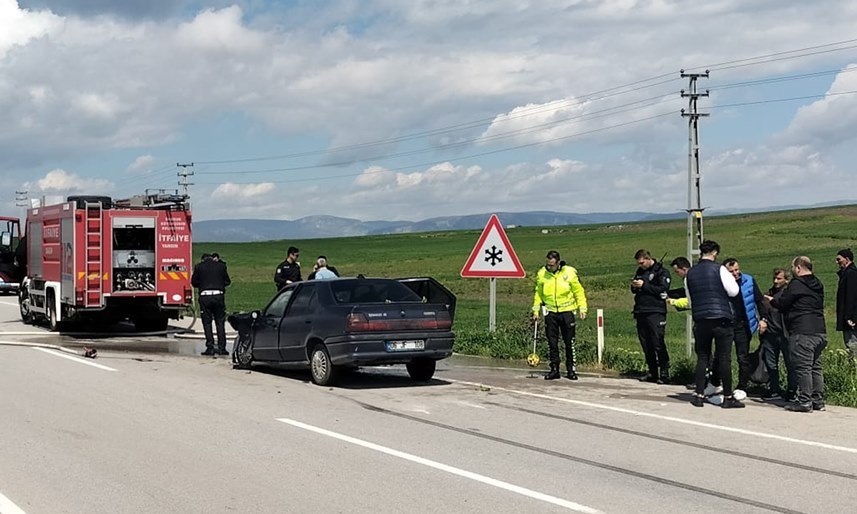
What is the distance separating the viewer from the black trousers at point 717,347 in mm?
10859

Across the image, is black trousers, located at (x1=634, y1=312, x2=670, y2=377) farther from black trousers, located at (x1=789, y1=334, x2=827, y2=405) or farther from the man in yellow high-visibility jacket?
black trousers, located at (x1=789, y1=334, x2=827, y2=405)

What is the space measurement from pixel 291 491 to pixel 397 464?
1180mm

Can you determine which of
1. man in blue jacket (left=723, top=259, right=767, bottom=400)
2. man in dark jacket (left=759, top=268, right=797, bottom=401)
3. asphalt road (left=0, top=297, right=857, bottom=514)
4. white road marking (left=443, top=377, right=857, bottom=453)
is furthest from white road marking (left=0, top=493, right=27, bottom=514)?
man in dark jacket (left=759, top=268, right=797, bottom=401)

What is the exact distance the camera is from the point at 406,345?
12430 mm

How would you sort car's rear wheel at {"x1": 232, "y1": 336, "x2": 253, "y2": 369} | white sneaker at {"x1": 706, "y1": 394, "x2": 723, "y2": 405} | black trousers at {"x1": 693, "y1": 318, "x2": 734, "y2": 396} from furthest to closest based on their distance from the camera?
car's rear wheel at {"x1": 232, "y1": 336, "x2": 253, "y2": 369} → white sneaker at {"x1": 706, "y1": 394, "x2": 723, "y2": 405} → black trousers at {"x1": 693, "y1": 318, "x2": 734, "y2": 396}

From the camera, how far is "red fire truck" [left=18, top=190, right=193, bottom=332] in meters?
20.5

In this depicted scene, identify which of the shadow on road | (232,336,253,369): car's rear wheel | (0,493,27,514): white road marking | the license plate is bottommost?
(0,493,27,514): white road marking

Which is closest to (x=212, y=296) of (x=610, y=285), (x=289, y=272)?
(x=289, y=272)

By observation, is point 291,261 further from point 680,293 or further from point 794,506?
point 794,506

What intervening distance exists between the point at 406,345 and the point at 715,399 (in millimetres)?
3947

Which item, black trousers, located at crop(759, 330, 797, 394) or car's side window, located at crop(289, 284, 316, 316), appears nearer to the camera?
black trousers, located at crop(759, 330, 797, 394)

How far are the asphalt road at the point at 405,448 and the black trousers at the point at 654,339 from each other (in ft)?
1.47

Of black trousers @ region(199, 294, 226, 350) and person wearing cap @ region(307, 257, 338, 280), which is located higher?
person wearing cap @ region(307, 257, 338, 280)

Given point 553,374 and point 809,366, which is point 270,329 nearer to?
point 553,374
